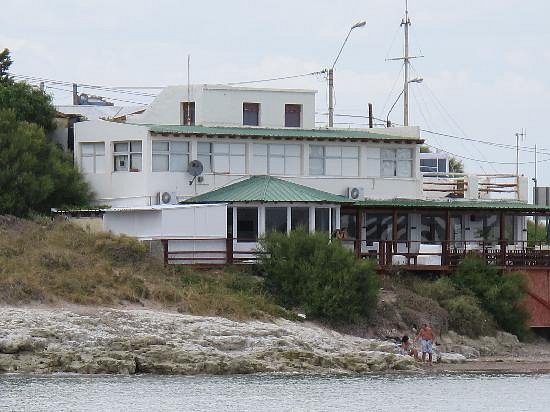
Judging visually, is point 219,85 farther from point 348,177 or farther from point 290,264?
point 290,264

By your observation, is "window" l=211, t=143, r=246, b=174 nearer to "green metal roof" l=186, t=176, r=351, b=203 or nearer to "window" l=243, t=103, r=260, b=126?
"green metal roof" l=186, t=176, r=351, b=203

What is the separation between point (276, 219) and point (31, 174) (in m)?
9.04

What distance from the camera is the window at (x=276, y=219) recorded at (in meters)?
69.5

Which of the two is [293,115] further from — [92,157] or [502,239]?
[502,239]

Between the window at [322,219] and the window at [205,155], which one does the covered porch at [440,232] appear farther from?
the window at [205,155]

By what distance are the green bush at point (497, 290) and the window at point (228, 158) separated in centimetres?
925

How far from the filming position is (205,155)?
71.9 meters

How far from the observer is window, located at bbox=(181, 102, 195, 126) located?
76.1 metres

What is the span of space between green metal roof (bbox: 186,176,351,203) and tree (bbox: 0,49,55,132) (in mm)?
7663

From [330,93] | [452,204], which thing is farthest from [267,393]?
[330,93]

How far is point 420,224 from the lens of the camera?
7506 cm

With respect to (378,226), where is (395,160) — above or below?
above

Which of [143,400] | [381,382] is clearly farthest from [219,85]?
[143,400]

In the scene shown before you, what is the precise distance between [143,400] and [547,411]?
1087 cm
